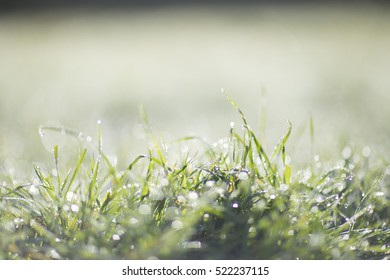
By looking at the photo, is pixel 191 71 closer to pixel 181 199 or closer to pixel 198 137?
pixel 198 137

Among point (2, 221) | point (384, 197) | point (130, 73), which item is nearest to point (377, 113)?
point (384, 197)

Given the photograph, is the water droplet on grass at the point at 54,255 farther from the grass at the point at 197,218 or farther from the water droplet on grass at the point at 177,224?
the water droplet on grass at the point at 177,224

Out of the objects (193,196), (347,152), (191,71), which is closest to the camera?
(193,196)

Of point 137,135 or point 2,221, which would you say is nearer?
point 2,221

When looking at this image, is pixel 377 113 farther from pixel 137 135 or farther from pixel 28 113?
pixel 28 113

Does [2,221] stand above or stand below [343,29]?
below

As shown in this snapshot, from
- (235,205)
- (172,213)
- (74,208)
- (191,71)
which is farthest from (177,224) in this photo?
(191,71)
